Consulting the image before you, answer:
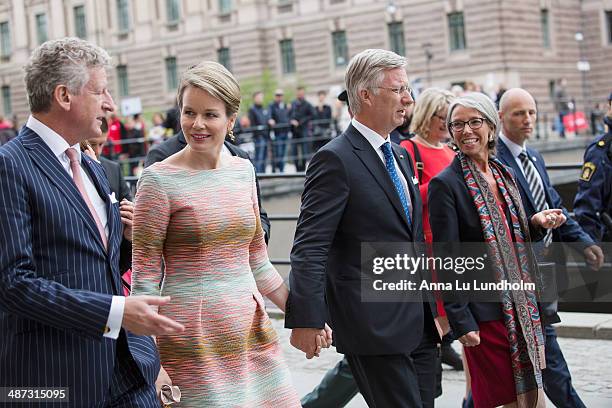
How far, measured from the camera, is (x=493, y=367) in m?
5.21

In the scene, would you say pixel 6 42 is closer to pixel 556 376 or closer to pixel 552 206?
pixel 552 206

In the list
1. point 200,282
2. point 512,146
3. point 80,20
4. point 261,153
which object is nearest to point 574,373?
point 512,146

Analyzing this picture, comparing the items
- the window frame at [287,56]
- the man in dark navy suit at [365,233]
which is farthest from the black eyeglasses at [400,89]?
the window frame at [287,56]

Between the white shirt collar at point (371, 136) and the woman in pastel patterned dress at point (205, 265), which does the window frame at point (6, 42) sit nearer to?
the white shirt collar at point (371, 136)

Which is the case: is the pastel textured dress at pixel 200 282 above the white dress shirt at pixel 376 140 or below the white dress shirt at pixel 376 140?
below

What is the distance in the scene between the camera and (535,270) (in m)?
5.38

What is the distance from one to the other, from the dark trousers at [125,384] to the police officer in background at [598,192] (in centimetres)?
437

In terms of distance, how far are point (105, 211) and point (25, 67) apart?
569 mm

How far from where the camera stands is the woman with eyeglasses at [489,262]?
5.16m

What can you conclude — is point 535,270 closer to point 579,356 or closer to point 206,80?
point 206,80

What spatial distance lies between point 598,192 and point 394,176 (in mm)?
2958

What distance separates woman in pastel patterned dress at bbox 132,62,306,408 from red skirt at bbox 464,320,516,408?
4.47ft

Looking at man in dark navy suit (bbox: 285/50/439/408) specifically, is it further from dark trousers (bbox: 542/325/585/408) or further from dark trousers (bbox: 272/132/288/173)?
dark trousers (bbox: 272/132/288/173)

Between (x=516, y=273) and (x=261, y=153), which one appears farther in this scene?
(x=261, y=153)
